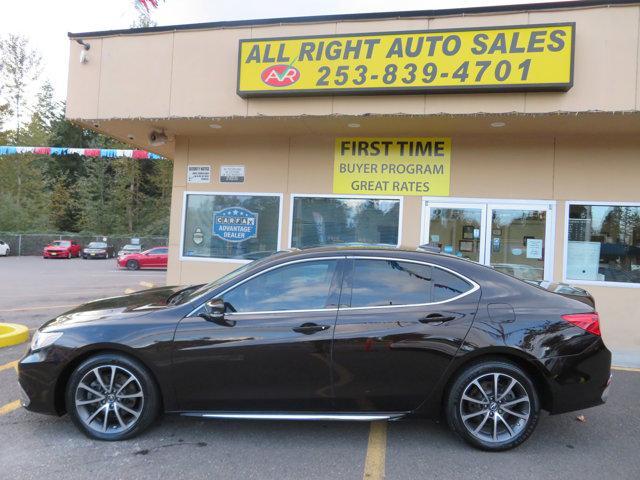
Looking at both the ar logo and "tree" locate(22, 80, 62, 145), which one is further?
"tree" locate(22, 80, 62, 145)

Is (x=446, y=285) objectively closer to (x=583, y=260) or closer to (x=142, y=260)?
(x=583, y=260)

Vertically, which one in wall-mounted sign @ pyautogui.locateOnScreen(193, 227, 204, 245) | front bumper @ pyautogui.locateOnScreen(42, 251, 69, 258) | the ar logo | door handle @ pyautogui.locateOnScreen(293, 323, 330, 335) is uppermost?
the ar logo

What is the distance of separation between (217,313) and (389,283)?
4.44 feet

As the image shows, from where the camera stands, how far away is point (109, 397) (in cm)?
373

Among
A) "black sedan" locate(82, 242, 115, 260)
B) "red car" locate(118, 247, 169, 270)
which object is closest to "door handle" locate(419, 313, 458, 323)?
"red car" locate(118, 247, 169, 270)

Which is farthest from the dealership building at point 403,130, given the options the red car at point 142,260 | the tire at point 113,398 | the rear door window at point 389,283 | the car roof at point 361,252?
the red car at point 142,260

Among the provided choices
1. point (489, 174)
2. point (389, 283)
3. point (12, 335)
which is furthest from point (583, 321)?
point (12, 335)

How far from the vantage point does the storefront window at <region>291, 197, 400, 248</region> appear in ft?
26.9

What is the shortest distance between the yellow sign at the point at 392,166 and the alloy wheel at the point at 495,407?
470cm

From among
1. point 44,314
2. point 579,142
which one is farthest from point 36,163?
point 579,142

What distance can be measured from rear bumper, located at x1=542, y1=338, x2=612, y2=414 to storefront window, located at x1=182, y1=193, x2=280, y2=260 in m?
5.57

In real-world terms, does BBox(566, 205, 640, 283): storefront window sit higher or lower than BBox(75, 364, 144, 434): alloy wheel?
higher

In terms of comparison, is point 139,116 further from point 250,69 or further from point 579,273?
point 579,273

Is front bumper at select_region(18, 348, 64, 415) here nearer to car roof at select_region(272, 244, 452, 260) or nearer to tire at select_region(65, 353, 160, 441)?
tire at select_region(65, 353, 160, 441)
